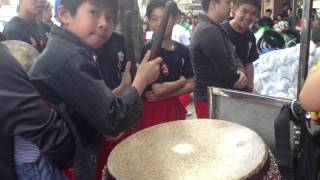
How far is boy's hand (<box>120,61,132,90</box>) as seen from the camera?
2.26 meters

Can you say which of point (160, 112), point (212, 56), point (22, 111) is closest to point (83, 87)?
point (22, 111)

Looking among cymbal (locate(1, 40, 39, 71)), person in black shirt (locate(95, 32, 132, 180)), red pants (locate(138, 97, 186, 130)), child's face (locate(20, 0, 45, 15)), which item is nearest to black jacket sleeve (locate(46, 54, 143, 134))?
cymbal (locate(1, 40, 39, 71))

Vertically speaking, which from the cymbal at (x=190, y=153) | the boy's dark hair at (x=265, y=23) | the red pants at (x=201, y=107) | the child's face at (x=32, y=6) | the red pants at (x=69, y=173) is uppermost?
the child's face at (x=32, y=6)

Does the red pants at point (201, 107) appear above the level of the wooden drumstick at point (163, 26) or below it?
below

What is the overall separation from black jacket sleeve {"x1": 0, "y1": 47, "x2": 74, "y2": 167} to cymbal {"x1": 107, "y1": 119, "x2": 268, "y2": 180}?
270 millimetres

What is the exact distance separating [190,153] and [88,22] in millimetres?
722

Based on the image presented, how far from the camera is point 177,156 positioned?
5.13ft

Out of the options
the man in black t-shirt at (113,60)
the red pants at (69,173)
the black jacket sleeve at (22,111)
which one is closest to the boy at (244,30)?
the man in black t-shirt at (113,60)

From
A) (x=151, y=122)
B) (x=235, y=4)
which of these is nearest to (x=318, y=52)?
(x=235, y=4)

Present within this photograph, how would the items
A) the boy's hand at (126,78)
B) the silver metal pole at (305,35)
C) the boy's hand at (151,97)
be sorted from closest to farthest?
1. the silver metal pole at (305,35)
2. the boy's hand at (126,78)
3. the boy's hand at (151,97)

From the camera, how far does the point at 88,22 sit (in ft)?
5.71

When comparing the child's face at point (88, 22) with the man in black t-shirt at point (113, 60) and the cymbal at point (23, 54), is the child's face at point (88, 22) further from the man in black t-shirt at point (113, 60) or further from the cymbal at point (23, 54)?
the man in black t-shirt at point (113, 60)

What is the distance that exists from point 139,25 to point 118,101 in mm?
1993

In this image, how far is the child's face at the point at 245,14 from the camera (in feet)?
10.9
